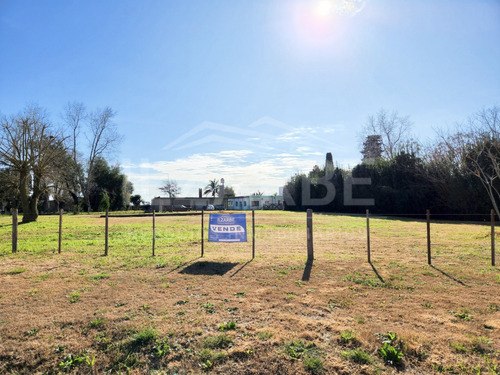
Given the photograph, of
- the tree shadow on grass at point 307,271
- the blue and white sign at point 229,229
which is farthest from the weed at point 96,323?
the blue and white sign at point 229,229

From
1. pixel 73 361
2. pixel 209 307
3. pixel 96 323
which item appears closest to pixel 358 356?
pixel 209 307

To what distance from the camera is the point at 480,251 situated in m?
8.59

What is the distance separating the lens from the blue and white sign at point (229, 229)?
26.0 ft

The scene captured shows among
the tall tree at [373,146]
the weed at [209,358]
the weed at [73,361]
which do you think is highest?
the tall tree at [373,146]

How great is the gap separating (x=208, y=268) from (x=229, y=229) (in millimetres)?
1608

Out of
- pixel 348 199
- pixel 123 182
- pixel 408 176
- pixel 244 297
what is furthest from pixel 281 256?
pixel 123 182

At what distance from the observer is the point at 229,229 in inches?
314

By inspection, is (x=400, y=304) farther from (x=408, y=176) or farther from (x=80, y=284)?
(x=408, y=176)

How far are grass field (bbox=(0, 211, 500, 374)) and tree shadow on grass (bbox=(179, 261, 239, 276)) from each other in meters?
0.02

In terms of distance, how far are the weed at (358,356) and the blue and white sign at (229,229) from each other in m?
5.11

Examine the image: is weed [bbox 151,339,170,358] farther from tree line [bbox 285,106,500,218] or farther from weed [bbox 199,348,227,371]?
tree line [bbox 285,106,500,218]

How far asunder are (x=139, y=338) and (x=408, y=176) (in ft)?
108

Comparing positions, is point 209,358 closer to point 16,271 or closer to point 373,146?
point 16,271

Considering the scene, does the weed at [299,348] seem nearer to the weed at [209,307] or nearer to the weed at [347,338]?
the weed at [347,338]
